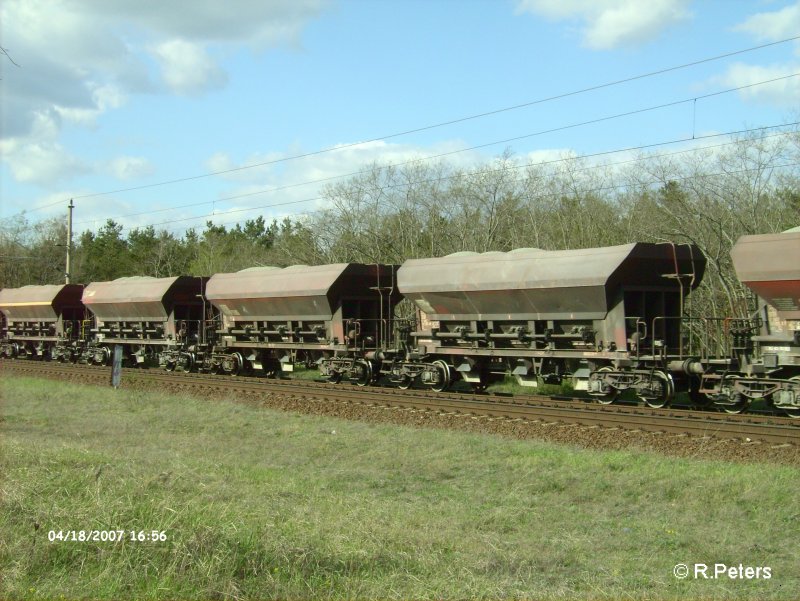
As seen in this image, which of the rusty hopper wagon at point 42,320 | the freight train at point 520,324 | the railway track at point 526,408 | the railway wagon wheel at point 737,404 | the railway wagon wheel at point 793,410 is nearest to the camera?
the railway track at point 526,408

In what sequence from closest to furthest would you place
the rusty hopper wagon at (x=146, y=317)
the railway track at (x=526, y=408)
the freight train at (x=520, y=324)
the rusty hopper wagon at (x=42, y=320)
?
the railway track at (x=526, y=408) < the freight train at (x=520, y=324) < the rusty hopper wagon at (x=146, y=317) < the rusty hopper wagon at (x=42, y=320)

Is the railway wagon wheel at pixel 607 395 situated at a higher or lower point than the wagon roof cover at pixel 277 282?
lower

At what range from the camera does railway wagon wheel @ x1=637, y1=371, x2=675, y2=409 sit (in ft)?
52.9

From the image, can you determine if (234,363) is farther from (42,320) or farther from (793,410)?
(793,410)

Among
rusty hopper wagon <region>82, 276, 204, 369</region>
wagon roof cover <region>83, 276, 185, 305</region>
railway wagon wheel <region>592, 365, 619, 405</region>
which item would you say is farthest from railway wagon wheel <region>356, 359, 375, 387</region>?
wagon roof cover <region>83, 276, 185, 305</region>

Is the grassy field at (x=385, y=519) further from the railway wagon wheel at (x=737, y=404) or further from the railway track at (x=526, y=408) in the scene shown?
the railway wagon wheel at (x=737, y=404)

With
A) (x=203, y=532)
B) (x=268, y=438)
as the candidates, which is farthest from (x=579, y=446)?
(x=203, y=532)

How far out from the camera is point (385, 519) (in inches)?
314

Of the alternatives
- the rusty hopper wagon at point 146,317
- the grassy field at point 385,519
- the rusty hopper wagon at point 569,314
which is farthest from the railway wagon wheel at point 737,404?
the rusty hopper wagon at point 146,317

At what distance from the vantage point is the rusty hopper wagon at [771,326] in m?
13.5

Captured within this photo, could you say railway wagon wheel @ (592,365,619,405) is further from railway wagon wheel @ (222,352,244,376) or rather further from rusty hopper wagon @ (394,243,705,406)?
railway wagon wheel @ (222,352,244,376)

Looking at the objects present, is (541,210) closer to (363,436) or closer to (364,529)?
(363,436)

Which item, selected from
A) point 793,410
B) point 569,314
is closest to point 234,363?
point 569,314

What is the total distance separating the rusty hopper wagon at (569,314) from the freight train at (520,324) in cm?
3
